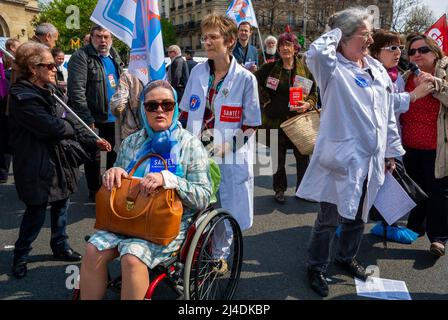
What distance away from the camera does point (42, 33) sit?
187 inches

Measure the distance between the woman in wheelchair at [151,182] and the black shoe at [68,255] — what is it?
1.22 metres

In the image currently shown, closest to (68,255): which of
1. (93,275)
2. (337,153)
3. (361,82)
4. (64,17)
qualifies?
(93,275)

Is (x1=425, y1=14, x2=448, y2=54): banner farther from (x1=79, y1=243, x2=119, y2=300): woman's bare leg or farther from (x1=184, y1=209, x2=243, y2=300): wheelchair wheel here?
(x1=79, y1=243, x2=119, y2=300): woman's bare leg

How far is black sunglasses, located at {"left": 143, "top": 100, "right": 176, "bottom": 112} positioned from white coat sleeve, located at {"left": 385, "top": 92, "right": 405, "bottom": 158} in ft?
5.31

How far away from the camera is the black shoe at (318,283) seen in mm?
2819

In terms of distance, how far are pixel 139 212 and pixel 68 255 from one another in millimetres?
1544

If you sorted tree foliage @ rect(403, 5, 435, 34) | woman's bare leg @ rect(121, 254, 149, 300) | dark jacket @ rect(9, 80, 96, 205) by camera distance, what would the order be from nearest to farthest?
woman's bare leg @ rect(121, 254, 149, 300) < dark jacket @ rect(9, 80, 96, 205) < tree foliage @ rect(403, 5, 435, 34)

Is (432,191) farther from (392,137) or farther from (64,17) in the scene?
(64,17)

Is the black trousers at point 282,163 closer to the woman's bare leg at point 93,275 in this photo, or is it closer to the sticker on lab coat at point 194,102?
the sticker on lab coat at point 194,102

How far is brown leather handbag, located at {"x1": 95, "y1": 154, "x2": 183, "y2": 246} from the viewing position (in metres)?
2.06

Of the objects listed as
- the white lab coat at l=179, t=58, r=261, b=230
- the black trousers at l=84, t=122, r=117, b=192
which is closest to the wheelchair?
the white lab coat at l=179, t=58, r=261, b=230

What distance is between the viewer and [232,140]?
2787 millimetres

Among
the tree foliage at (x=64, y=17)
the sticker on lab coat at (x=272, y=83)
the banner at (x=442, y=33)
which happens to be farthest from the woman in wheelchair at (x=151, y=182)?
the tree foliage at (x=64, y=17)
